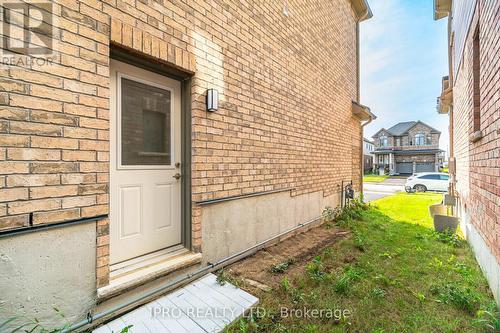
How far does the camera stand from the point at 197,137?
9.32ft

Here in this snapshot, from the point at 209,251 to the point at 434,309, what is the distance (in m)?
2.45

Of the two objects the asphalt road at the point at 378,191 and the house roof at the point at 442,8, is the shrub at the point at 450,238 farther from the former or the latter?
the house roof at the point at 442,8

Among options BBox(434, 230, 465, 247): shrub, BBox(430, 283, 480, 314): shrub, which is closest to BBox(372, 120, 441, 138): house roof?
BBox(434, 230, 465, 247): shrub

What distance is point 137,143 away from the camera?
2.58 meters

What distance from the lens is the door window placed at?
97.5 inches

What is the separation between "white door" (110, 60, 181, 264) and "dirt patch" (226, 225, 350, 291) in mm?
995

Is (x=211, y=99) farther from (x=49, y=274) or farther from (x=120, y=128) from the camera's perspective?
(x=49, y=274)

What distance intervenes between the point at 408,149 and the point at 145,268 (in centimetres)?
4230

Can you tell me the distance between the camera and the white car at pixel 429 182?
1454cm

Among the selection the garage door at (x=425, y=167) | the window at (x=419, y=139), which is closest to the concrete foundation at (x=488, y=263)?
the garage door at (x=425, y=167)

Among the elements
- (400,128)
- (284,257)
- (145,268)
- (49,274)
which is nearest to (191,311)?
(145,268)

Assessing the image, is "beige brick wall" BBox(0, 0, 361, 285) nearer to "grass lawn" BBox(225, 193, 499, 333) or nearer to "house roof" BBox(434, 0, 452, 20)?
"grass lawn" BBox(225, 193, 499, 333)

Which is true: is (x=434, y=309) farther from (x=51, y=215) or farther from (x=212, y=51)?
(x=212, y=51)

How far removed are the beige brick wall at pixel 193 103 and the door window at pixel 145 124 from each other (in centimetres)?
33
